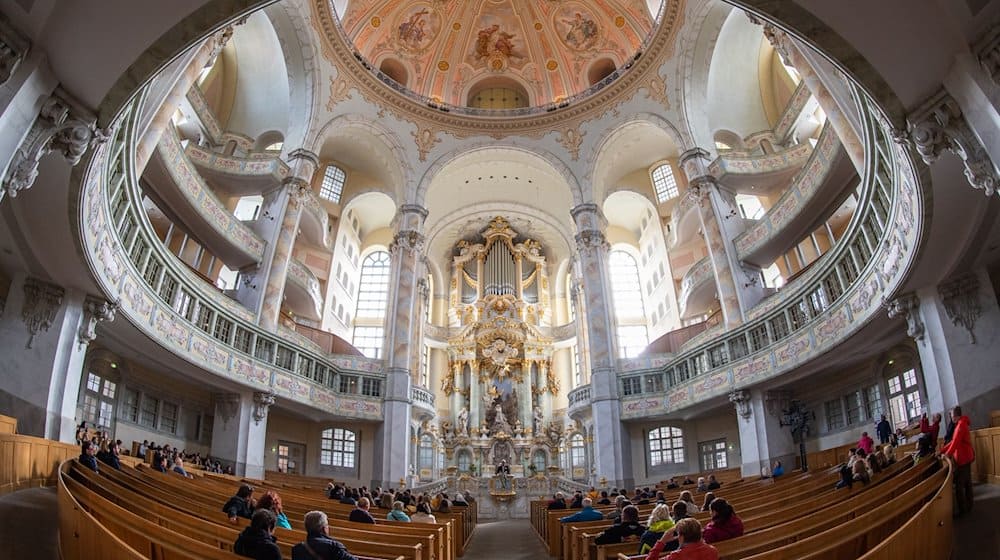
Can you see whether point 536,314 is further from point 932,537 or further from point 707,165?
point 932,537

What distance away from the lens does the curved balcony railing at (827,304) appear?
39.2 feet

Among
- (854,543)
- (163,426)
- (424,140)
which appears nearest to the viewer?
(854,543)

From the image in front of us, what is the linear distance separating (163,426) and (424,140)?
61.4 ft

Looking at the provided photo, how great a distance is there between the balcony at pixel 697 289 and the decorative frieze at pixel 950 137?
64.9 ft

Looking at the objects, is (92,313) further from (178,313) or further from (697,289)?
(697,289)

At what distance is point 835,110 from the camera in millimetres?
15172

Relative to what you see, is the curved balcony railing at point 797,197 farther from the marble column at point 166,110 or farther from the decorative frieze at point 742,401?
the marble column at point 166,110

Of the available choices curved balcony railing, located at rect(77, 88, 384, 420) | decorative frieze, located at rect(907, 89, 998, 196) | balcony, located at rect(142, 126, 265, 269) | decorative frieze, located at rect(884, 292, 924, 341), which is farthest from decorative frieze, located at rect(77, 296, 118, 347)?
decorative frieze, located at rect(884, 292, 924, 341)

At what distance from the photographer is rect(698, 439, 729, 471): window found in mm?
26719

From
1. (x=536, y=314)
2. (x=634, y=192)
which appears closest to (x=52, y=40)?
(x=634, y=192)

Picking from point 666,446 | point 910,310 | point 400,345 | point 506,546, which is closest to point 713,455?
point 666,446

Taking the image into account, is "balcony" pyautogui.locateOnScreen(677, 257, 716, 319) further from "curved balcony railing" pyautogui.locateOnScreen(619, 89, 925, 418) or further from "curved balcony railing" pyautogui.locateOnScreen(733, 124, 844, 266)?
"curved balcony railing" pyautogui.locateOnScreen(619, 89, 925, 418)

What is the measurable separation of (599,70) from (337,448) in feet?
84.2

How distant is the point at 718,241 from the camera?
2472 centimetres
